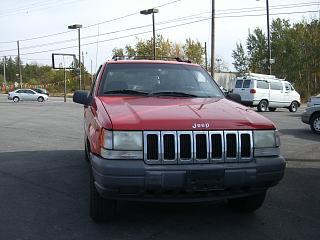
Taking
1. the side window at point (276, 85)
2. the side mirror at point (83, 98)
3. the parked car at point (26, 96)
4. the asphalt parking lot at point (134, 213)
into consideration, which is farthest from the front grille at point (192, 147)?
the parked car at point (26, 96)

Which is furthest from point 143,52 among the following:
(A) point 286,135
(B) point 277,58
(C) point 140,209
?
(C) point 140,209

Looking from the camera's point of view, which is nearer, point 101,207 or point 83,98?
point 101,207

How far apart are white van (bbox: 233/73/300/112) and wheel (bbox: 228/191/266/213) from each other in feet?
65.4

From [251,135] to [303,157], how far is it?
508 centimetres

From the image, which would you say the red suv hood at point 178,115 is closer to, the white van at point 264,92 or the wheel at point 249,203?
the wheel at point 249,203

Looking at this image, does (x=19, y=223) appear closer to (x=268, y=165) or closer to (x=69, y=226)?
(x=69, y=226)

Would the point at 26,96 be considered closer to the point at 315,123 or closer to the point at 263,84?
the point at 263,84

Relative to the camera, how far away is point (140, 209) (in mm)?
5348

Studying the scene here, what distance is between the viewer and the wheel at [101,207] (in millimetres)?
4695

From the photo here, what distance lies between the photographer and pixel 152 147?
13.9ft

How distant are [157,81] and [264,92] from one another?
2081 cm

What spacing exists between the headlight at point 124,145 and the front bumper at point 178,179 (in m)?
0.06

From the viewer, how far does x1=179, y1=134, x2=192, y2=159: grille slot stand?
13.9 ft

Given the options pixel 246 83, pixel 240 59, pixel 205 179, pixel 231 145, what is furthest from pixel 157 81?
pixel 240 59
